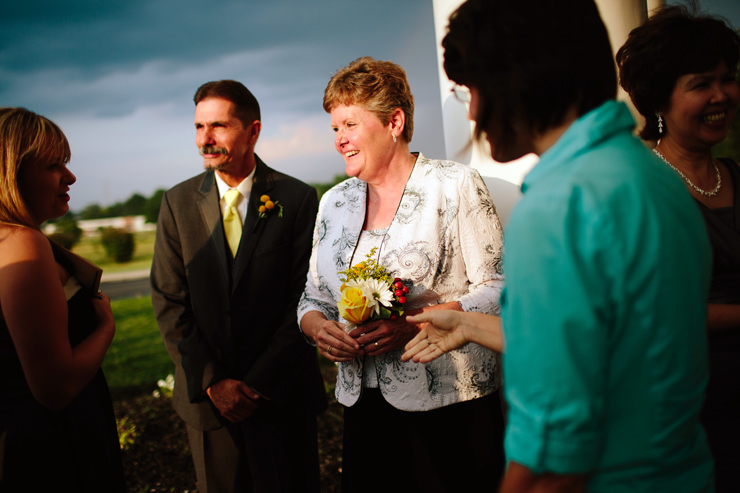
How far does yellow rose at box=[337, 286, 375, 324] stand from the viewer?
7.80 feet

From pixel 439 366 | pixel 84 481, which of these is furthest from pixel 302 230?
pixel 84 481

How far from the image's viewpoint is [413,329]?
2609mm

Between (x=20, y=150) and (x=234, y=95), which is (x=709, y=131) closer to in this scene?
(x=234, y=95)

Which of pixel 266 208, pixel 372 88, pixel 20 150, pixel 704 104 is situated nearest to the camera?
pixel 20 150

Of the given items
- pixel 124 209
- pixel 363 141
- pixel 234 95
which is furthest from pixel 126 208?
pixel 363 141

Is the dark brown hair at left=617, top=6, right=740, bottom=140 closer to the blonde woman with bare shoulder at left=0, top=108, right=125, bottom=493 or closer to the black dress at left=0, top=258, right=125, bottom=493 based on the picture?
the blonde woman with bare shoulder at left=0, top=108, right=125, bottom=493

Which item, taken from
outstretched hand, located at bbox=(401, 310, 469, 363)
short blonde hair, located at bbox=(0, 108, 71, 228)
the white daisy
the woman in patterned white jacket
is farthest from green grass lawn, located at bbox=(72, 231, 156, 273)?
outstretched hand, located at bbox=(401, 310, 469, 363)

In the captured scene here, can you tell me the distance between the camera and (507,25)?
114 centimetres

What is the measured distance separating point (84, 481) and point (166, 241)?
5.59 ft

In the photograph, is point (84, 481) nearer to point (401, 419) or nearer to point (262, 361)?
point (262, 361)

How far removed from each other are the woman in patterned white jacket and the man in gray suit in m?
0.67

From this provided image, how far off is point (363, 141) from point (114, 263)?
34.0 ft

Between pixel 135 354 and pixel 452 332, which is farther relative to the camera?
pixel 135 354

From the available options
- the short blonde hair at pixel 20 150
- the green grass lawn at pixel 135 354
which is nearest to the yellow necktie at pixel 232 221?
the short blonde hair at pixel 20 150
